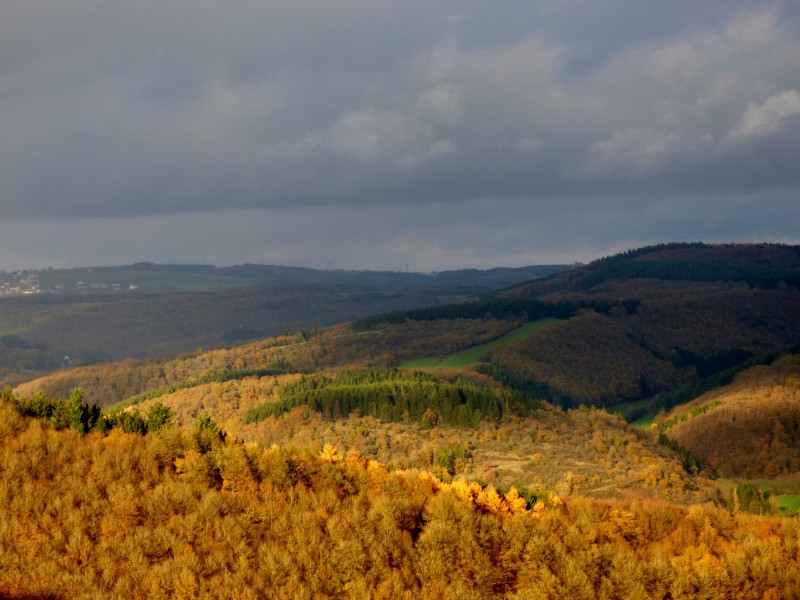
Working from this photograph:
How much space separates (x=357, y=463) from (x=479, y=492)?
1298 centimetres

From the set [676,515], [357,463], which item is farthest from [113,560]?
[676,515]

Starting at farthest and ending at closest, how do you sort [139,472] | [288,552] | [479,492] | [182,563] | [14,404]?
[14,404] → [479,492] → [139,472] → [288,552] → [182,563]

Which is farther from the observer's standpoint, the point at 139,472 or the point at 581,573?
the point at 139,472

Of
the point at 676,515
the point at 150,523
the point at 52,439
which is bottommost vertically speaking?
the point at 676,515

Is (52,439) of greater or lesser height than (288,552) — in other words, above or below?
above

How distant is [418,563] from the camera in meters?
61.3

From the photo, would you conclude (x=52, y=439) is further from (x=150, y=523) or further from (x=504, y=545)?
(x=504, y=545)

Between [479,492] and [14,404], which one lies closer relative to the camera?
[479,492]

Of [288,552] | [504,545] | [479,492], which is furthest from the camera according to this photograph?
[479,492]

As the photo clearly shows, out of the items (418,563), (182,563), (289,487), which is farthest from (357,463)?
(182,563)

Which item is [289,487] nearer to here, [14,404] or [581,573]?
[581,573]

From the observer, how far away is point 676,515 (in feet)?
258

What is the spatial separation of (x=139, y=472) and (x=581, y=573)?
129 feet

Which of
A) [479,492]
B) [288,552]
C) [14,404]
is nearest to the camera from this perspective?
[288,552]
